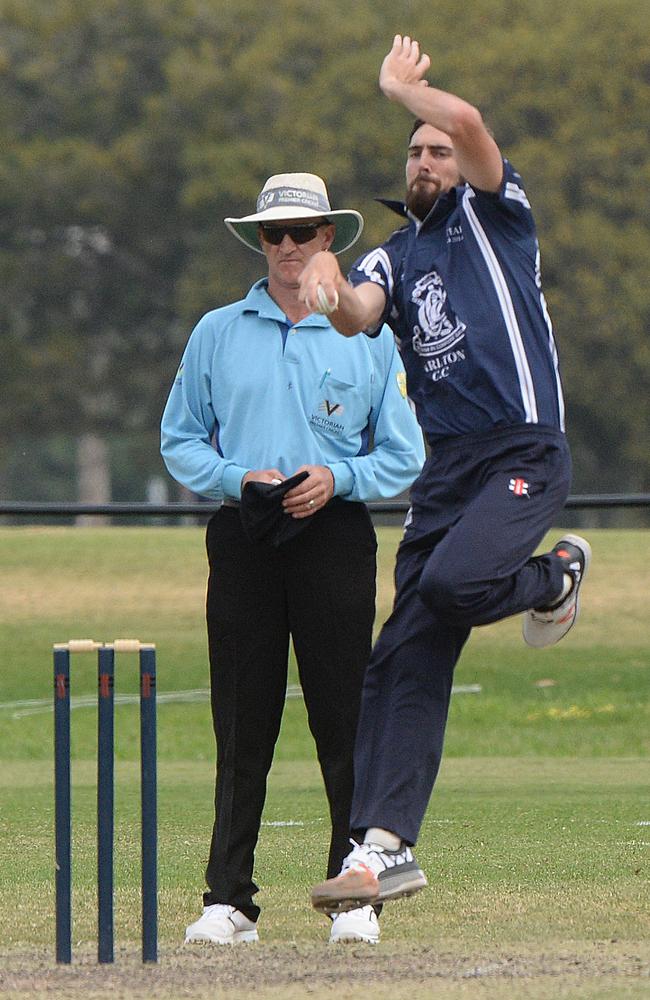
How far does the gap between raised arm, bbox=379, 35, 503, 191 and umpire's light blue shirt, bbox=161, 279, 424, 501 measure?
37.6 inches

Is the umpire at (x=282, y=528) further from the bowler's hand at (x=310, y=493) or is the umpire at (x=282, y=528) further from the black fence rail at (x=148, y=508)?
the black fence rail at (x=148, y=508)

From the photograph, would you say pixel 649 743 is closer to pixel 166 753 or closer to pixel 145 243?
pixel 166 753

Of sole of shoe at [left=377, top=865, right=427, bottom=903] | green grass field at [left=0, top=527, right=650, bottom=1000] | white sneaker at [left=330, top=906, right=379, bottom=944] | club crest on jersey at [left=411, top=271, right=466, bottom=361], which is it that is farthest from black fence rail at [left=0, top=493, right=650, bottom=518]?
sole of shoe at [left=377, top=865, right=427, bottom=903]

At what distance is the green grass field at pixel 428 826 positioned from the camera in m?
4.91

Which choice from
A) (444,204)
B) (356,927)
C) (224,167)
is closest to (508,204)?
(444,204)

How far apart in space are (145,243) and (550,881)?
4124 centimetres

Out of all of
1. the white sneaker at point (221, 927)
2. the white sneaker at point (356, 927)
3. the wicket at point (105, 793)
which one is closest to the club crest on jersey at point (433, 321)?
the wicket at point (105, 793)

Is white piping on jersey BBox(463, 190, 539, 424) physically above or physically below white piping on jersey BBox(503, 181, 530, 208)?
below

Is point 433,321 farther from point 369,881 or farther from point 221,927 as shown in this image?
point 221,927

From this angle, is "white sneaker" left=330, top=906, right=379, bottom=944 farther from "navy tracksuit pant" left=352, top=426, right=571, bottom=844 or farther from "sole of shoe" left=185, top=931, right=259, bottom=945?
"navy tracksuit pant" left=352, top=426, right=571, bottom=844

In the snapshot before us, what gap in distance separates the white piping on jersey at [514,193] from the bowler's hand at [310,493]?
3.41 feet

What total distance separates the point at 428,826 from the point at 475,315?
3.98m

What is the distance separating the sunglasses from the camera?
5.84m

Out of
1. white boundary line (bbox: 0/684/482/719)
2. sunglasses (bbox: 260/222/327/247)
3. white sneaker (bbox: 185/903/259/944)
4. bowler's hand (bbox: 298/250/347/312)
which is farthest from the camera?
white boundary line (bbox: 0/684/482/719)
